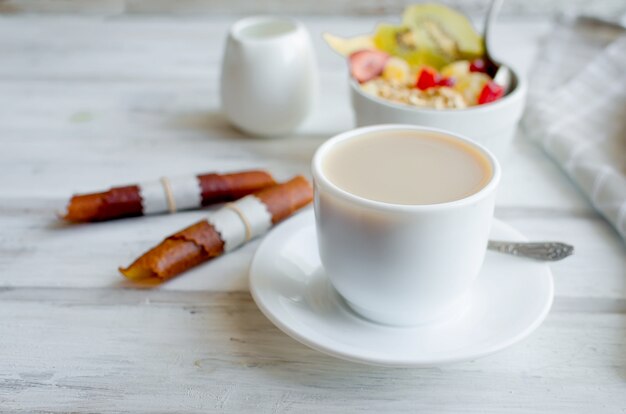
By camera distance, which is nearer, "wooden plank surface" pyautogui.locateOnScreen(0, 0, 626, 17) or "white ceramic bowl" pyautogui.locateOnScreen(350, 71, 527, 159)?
"white ceramic bowl" pyautogui.locateOnScreen(350, 71, 527, 159)

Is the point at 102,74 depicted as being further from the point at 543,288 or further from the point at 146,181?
the point at 543,288

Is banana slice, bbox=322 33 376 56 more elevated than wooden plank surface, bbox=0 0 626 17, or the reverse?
banana slice, bbox=322 33 376 56

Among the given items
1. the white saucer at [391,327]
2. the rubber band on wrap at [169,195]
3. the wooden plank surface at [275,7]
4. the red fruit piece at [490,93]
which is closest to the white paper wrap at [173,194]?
the rubber band on wrap at [169,195]

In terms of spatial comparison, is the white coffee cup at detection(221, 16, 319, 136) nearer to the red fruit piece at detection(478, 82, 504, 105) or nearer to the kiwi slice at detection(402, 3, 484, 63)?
the kiwi slice at detection(402, 3, 484, 63)

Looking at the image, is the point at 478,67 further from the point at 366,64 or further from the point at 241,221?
the point at 241,221

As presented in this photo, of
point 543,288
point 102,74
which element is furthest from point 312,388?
point 102,74

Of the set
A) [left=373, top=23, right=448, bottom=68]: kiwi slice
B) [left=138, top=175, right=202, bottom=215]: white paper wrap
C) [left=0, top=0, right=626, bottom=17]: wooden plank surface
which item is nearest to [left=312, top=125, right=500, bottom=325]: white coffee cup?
[left=138, top=175, right=202, bottom=215]: white paper wrap

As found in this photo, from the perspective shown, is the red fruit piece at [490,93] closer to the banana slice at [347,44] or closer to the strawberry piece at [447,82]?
the strawberry piece at [447,82]
